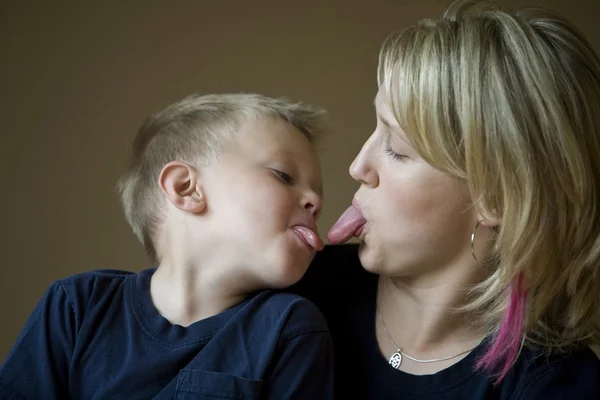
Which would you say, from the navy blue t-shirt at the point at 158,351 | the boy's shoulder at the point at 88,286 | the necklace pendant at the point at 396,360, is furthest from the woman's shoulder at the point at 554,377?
the boy's shoulder at the point at 88,286

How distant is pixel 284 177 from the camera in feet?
4.10

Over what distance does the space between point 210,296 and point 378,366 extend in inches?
12.1

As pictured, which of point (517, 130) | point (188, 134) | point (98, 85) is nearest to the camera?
point (517, 130)

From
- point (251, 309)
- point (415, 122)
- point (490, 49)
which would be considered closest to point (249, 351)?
point (251, 309)

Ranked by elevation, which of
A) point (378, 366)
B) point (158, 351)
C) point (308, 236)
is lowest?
point (378, 366)

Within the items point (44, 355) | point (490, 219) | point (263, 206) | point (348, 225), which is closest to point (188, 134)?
point (263, 206)

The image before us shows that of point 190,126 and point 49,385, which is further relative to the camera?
point 190,126

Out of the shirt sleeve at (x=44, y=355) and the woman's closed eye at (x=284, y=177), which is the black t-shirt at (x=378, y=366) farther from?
the shirt sleeve at (x=44, y=355)

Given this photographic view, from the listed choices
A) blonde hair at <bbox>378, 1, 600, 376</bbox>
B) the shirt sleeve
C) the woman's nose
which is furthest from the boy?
blonde hair at <bbox>378, 1, 600, 376</bbox>

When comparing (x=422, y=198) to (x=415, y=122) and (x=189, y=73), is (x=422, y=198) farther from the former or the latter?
(x=189, y=73)

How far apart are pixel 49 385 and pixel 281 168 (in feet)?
1.65

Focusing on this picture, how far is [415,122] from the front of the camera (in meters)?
1.11

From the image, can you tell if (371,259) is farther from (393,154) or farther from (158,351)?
(158,351)

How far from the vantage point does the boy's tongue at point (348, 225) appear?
1.21 meters
